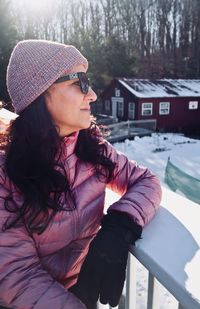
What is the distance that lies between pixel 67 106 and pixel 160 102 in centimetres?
2070

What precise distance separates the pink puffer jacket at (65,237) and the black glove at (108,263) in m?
0.08

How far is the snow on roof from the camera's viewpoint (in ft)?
70.8

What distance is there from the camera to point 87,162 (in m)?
1.62

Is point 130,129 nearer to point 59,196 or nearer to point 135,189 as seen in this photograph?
point 135,189

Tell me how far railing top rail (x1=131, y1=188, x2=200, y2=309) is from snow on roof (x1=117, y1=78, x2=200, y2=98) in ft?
65.6

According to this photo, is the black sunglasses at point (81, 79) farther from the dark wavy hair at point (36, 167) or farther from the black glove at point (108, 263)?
the black glove at point (108, 263)

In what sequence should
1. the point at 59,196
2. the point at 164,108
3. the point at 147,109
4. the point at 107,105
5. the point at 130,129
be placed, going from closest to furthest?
the point at 59,196, the point at 130,129, the point at 147,109, the point at 164,108, the point at 107,105

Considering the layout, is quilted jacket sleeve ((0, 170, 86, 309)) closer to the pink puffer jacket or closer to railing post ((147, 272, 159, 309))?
the pink puffer jacket

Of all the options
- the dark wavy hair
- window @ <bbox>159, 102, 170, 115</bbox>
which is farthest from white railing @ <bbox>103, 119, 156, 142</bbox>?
the dark wavy hair

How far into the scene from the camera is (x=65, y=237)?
1.43m

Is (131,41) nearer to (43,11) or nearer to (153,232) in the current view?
(43,11)

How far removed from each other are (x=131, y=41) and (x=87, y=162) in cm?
4092

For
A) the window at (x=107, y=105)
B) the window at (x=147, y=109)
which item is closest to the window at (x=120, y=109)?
the window at (x=107, y=105)

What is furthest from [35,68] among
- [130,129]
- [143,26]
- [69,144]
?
[143,26]
